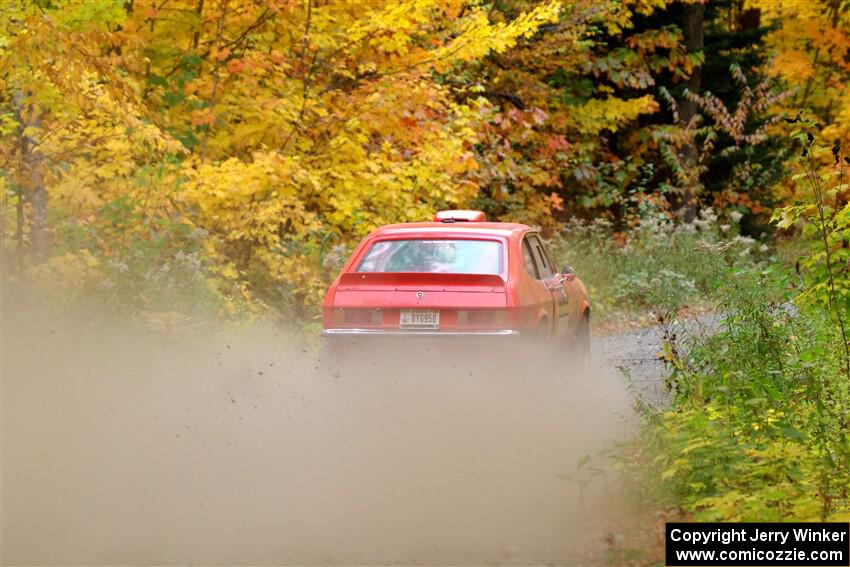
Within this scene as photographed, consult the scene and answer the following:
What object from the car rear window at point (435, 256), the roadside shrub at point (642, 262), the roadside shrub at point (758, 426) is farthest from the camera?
the roadside shrub at point (642, 262)

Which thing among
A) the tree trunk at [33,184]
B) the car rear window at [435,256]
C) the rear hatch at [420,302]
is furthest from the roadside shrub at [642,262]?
the tree trunk at [33,184]

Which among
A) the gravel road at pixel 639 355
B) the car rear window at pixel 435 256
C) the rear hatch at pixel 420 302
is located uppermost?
the car rear window at pixel 435 256

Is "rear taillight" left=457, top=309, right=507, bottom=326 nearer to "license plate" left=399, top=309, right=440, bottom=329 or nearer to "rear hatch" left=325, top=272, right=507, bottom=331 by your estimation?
"rear hatch" left=325, top=272, right=507, bottom=331

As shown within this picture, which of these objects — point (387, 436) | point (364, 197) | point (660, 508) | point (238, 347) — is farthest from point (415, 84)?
point (660, 508)

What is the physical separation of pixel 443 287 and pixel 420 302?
0.77ft

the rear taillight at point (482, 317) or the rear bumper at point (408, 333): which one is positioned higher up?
the rear taillight at point (482, 317)

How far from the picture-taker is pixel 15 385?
10.8 meters

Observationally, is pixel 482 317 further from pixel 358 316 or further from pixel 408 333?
pixel 358 316

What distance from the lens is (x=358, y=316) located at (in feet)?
34.9

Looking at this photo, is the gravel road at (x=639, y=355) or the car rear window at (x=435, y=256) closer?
the car rear window at (x=435, y=256)

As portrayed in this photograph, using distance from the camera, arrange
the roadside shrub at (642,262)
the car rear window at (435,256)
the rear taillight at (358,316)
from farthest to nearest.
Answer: the roadside shrub at (642,262)
the car rear window at (435,256)
the rear taillight at (358,316)

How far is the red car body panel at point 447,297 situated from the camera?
34.0 ft

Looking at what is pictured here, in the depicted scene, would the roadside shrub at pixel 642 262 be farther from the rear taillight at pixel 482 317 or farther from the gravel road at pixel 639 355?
the rear taillight at pixel 482 317

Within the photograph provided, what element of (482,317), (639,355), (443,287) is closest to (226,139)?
(639,355)
